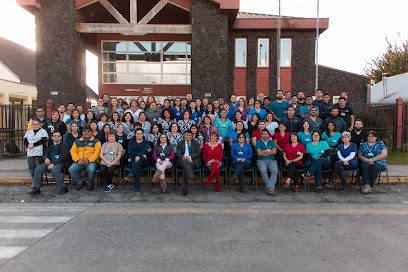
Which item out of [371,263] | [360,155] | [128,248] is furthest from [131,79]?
[371,263]

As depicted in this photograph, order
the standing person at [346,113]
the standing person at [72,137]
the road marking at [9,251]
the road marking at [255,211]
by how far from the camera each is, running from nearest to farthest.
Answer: the road marking at [9,251]
the road marking at [255,211]
the standing person at [72,137]
the standing person at [346,113]

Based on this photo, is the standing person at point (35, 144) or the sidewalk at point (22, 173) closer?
the standing person at point (35, 144)

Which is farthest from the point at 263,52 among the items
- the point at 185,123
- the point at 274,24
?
the point at 185,123

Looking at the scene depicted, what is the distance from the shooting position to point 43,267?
326cm

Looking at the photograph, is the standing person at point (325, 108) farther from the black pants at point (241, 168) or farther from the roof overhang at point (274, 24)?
the roof overhang at point (274, 24)

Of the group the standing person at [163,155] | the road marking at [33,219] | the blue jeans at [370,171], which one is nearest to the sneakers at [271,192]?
the blue jeans at [370,171]

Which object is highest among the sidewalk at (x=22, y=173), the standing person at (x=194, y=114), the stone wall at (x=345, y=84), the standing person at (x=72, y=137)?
the stone wall at (x=345, y=84)

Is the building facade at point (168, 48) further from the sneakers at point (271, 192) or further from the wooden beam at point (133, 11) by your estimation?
the sneakers at point (271, 192)

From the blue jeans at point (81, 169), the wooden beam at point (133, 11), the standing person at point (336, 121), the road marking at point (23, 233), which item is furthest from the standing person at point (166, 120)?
the wooden beam at point (133, 11)

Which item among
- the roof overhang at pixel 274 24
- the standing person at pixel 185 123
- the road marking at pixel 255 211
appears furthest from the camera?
the roof overhang at pixel 274 24

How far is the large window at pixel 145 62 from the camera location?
17625 millimetres

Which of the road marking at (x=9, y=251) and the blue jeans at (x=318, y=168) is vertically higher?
the blue jeans at (x=318, y=168)

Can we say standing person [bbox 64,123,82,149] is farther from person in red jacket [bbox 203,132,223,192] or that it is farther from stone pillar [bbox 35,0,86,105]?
stone pillar [bbox 35,0,86,105]

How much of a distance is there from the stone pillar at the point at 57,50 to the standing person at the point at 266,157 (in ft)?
31.4
